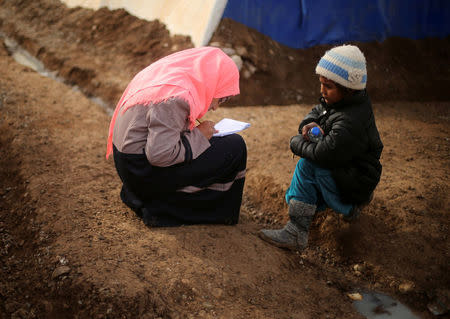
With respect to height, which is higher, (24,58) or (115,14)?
(115,14)

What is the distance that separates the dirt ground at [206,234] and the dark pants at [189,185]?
95 millimetres

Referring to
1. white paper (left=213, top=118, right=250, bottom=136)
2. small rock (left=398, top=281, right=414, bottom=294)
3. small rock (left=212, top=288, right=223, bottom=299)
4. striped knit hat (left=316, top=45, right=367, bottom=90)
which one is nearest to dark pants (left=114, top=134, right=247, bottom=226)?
white paper (left=213, top=118, right=250, bottom=136)

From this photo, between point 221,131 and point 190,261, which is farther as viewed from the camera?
point 221,131

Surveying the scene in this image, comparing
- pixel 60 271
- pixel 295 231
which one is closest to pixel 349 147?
pixel 295 231

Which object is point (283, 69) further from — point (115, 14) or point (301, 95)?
point (115, 14)

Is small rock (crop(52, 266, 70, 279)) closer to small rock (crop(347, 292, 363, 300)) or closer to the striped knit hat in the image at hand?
small rock (crop(347, 292, 363, 300))

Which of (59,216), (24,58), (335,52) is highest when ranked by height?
(335,52)

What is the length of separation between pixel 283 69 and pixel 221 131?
301 centimetres

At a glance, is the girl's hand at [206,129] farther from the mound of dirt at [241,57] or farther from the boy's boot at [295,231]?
the mound of dirt at [241,57]

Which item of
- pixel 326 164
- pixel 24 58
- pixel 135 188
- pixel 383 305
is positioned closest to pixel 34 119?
pixel 135 188

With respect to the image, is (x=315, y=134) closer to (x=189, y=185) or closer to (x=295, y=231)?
(x=295, y=231)

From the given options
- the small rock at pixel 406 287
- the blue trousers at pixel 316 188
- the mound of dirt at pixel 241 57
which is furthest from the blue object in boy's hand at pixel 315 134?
the mound of dirt at pixel 241 57

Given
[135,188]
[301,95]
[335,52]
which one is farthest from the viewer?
[301,95]

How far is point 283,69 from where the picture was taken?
5.39 metres
